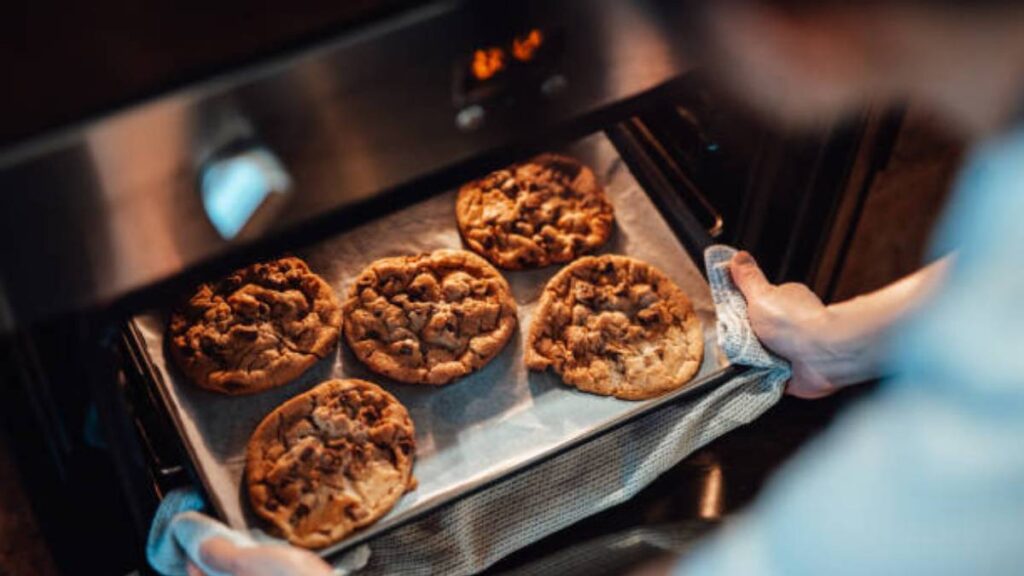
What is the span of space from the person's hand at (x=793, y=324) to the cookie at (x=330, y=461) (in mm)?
540

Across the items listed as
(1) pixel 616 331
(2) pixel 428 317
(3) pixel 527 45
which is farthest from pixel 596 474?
(3) pixel 527 45

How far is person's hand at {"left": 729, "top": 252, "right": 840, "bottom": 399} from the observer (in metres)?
1.76

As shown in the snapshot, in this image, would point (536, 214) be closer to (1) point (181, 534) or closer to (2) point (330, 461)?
(2) point (330, 461)

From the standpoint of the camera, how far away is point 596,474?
6.03ft

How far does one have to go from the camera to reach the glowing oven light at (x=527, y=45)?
47.9 inches

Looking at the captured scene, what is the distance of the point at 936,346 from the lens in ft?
3.42

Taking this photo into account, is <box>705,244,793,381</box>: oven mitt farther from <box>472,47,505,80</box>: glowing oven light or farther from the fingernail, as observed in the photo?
<box>472,47,505,80</box>: glowing oven light

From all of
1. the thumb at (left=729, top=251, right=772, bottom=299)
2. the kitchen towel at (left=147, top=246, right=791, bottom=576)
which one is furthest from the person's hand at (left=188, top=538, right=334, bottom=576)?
the thumb at (left=729, top=251, right=772, bottom=299)

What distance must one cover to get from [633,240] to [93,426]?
0.95 m

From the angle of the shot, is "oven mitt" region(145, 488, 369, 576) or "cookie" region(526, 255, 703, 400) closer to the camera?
"oven mitt" region(145, 488, 369, 576)

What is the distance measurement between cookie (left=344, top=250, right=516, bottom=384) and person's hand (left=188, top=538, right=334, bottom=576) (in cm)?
36

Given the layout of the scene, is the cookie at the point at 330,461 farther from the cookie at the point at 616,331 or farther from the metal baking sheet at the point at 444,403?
the cookie at the point at 616,331

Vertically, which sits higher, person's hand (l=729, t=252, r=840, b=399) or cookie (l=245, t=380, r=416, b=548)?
cookie (l=245, t=380, r=416, b=548)

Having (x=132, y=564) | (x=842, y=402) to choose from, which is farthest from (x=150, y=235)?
(x=842, y=402)
